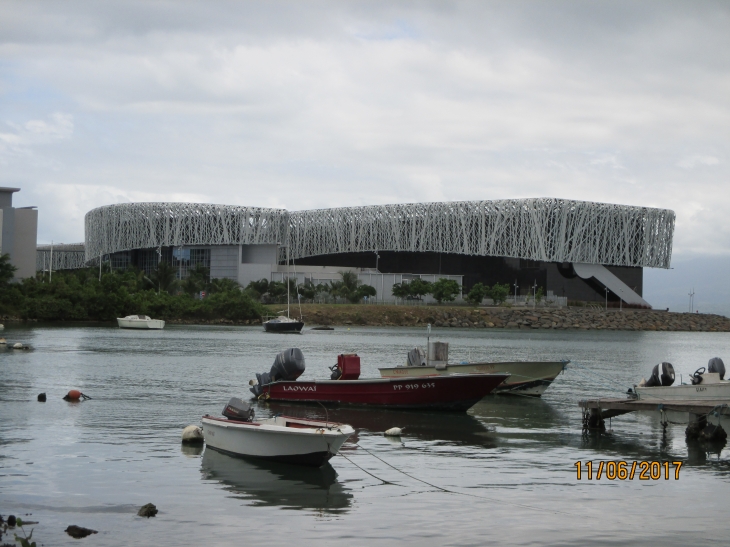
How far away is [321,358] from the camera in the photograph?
53.7 m

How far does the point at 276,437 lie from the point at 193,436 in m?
3.75

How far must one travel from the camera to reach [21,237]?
10069cm

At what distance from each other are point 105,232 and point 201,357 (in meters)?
112

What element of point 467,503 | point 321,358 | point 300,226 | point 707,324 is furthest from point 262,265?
point 467,503


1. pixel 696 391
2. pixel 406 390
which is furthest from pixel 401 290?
pixel 696 391

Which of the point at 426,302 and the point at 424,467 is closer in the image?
the point at 424,467

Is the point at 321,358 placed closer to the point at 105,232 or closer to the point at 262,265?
the point at 262,265

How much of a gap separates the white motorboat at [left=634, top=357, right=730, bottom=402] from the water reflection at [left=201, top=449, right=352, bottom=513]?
11.9 metres

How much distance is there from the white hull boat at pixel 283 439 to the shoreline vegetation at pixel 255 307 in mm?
74272

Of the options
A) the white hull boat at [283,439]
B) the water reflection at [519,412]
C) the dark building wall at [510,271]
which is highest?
the dark building wall at [510,271]

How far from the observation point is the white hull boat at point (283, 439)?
18000 millimetres

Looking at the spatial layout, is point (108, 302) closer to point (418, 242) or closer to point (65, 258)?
point (418, 242)

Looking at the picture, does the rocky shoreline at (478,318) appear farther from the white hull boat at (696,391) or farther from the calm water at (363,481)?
the white hull boat at (696,391)
